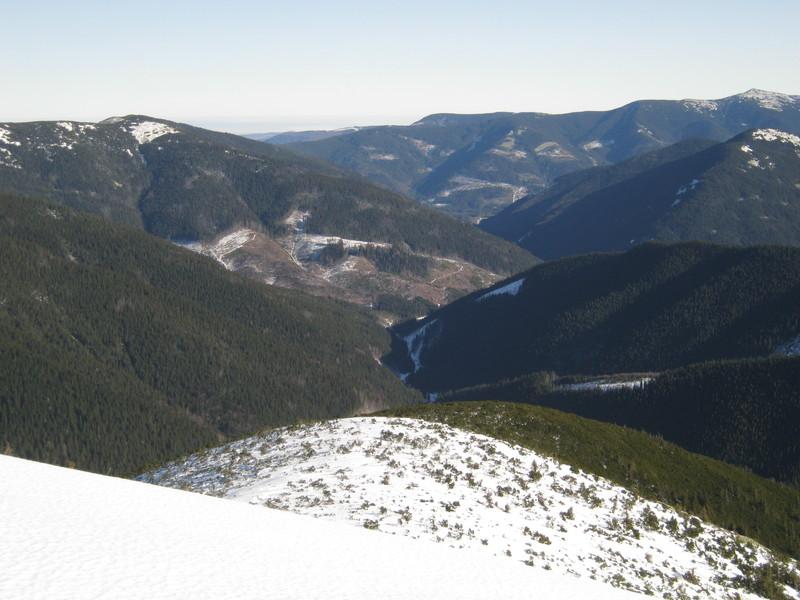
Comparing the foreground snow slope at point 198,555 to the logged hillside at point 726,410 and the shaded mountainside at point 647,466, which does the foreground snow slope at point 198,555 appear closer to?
the shaded mountainside at point 647,466

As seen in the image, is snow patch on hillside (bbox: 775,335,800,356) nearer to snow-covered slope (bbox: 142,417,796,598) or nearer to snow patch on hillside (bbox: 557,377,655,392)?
snow patch on hillside (bbox: 557,377,655,392)

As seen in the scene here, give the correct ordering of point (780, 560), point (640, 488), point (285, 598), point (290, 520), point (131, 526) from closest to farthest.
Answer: point (285, 598)
point (131, 526)
point (290, 520)
point (780, 560)
point (640, 488)

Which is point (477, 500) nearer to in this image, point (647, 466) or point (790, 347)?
point (647, 466)

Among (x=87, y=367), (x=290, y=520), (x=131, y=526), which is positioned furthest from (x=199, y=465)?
(x=87, y=367)

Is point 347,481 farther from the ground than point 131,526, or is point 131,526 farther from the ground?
point 131,526

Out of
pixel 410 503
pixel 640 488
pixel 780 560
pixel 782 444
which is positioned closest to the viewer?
pixel 410 503

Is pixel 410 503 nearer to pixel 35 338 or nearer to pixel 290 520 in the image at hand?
pixel 290 520

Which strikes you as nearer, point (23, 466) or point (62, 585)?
point (62, 585)
